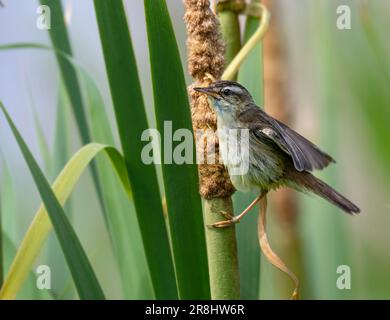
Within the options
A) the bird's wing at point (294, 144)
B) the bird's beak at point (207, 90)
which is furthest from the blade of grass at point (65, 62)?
the bird's wing at point (294, 144)

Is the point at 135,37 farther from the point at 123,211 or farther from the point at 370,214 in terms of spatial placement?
the point at 370,214

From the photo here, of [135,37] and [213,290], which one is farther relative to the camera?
[135,37]

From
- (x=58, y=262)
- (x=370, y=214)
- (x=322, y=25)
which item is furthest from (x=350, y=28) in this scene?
(x=58, y=262)

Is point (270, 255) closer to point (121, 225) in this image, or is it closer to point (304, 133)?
point (121, 225)

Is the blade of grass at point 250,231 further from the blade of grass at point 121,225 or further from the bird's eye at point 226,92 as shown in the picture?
the blade of grass at point 121,225

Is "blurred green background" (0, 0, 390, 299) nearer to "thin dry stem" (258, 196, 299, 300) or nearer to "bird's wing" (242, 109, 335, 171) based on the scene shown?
"bird's wing" (242, 109, 335, 171)

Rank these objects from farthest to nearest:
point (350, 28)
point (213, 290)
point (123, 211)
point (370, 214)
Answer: point (370, 214) → point (350, 28) → point (123, 211) → point (213, 290)
